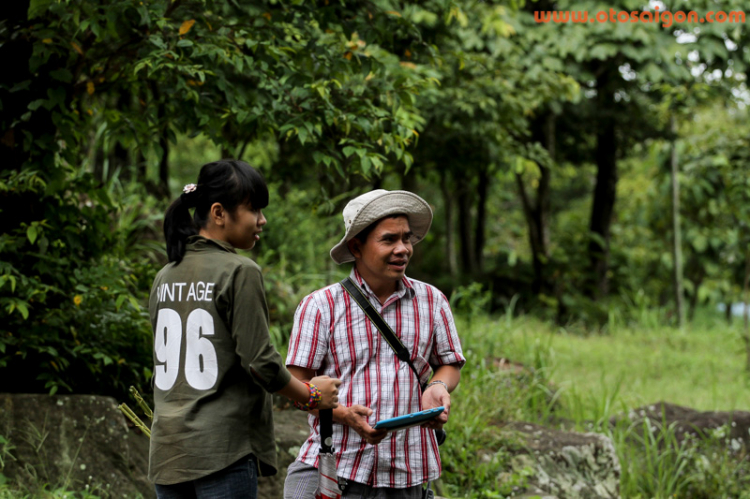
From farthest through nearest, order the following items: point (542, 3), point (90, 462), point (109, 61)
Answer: point (542, 3), point (109, 61), point (90, 462)

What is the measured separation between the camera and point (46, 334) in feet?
13.6

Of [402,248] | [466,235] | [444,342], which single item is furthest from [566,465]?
[466,235]

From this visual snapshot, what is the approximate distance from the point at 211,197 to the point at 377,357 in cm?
74

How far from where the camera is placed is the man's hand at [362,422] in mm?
2426

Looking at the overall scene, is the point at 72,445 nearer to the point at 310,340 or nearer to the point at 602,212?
the point at 310,340

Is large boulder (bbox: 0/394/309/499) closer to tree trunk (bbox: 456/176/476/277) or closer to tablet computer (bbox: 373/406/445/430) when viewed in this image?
tablet computer (bbox: 373/406/445/430)

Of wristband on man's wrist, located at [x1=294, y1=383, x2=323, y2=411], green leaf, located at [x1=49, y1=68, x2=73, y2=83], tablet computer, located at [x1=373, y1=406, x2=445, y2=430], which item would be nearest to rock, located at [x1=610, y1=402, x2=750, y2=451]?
tablet computer, located at [x1=373, y1=406, x2=445, y2=430]

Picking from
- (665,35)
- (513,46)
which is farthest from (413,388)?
(665,35)

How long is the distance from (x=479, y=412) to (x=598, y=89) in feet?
26.4

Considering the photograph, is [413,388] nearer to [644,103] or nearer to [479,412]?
[479,412]

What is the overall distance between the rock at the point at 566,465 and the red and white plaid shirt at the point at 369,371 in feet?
7.28

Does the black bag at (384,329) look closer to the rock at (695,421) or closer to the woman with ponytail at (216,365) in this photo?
the woman with ponytail at (216,365)

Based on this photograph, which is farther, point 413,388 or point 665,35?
point 665,35

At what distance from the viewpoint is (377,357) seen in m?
2.57
